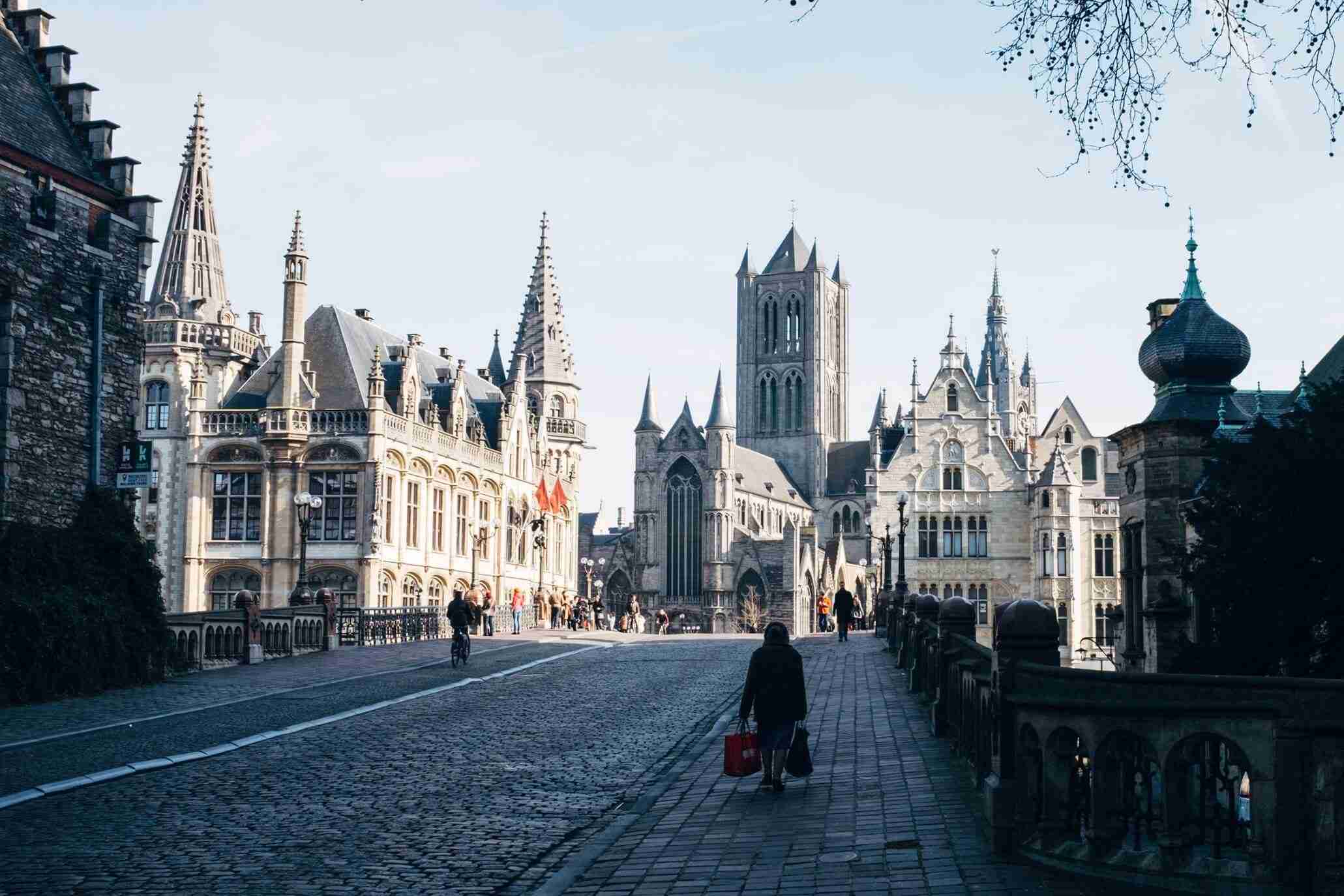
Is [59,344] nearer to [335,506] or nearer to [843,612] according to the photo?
[843,612]

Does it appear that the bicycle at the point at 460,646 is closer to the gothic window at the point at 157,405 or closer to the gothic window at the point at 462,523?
the gothic window at the point at 157,405

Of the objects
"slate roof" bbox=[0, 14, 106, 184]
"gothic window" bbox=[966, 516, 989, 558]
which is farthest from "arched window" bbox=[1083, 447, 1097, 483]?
"slate roof" bbox=[0, 14, 106, 184]

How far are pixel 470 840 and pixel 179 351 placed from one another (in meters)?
51.4

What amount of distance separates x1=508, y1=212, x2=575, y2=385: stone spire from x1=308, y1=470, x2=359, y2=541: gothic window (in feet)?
99.6

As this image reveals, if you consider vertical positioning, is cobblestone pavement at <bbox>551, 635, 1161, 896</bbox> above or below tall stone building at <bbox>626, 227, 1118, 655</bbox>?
below

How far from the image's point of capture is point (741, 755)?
12.8 metres

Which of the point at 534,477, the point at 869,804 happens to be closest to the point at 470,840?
the point at 869,804

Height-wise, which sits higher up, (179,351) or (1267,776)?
(179,351)

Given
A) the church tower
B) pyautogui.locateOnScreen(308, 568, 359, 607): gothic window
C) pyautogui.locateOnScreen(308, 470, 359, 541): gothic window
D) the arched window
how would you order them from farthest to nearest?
the church tower, the arched window, pyautogui.locateOnScreen(308, 470, 359, 541): gothic window, pyautogui.locateOnScreen(308, 568, 359, 607): gothic window

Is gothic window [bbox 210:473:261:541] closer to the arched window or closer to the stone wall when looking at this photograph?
the stone wall

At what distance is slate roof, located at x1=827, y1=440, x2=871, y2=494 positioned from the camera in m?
126

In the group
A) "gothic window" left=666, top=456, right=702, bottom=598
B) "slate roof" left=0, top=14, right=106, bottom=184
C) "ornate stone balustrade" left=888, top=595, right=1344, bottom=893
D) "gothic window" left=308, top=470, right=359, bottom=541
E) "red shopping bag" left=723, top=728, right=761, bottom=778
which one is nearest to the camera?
"ornate stone balustrade" left=888, top=595, right=1344, bottom=893

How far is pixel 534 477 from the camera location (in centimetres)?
7306

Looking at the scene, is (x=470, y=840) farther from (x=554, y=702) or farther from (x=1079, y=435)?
(x=1079, y=435)
